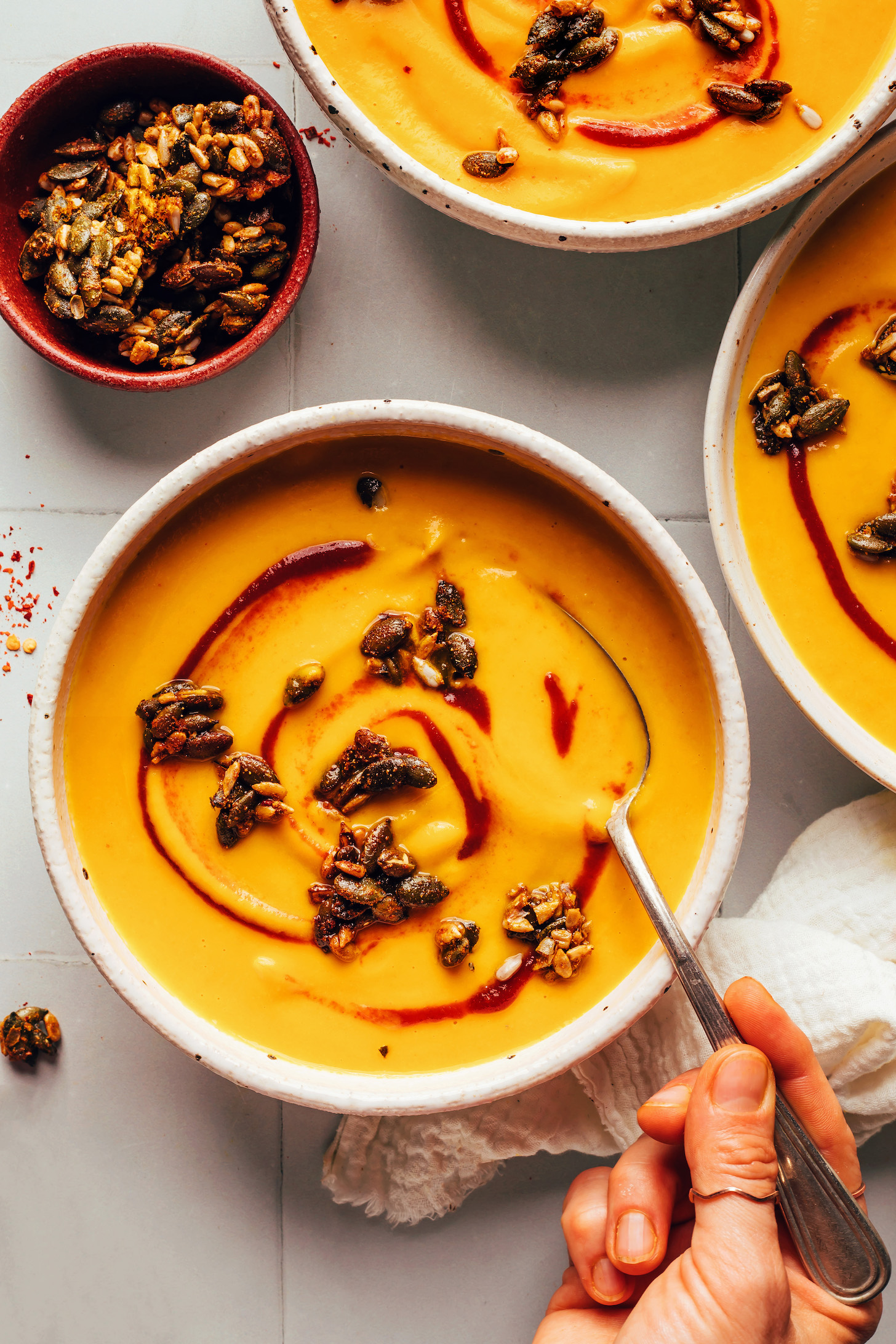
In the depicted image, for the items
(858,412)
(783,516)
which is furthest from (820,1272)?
(858,412)

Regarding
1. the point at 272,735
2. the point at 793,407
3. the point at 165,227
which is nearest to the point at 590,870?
the point at 272,735

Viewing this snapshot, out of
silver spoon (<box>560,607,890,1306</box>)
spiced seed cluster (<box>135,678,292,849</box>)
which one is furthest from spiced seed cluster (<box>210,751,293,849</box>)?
silver spoon (<box>560,607,890,1306</box>)

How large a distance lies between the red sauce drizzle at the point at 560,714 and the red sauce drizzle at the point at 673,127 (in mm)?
612

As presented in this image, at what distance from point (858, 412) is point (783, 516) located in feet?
0.51

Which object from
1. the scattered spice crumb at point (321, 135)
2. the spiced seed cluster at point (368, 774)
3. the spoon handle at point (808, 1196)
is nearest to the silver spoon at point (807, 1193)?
the spoon handle at point (808, 1196)

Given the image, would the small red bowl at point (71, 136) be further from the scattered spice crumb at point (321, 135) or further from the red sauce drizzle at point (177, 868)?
the red sauce drizzle at point (177, 868)

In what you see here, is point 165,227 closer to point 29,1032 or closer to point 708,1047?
point 29,1032

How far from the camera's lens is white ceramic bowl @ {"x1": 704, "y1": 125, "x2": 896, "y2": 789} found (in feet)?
3.78

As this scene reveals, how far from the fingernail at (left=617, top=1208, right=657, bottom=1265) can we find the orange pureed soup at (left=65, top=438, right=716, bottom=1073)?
228 millimetres

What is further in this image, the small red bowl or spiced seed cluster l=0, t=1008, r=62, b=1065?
spiced seed cluster l=0, t=1008, r=62, b=1065

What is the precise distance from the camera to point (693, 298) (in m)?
1.35

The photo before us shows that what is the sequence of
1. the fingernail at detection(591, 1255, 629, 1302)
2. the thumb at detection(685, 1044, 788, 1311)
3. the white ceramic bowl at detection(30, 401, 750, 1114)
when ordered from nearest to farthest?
the thumb at detection(685, 1044, 788, 1311)
the white ceramic bowl at detection(30, 401, 750, 1114)
the fingernail at detection(591, 1255, 629, 1302)

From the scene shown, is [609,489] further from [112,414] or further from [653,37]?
[112,414]

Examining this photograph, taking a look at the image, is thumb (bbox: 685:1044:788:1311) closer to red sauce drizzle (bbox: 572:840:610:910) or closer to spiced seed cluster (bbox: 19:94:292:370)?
red sauce drizzle (bbox: 572:840:610:910)
